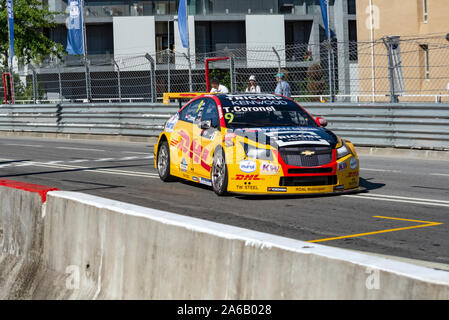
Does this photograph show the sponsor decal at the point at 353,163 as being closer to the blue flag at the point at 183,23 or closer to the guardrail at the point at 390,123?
the guardrail at the point at 390,123

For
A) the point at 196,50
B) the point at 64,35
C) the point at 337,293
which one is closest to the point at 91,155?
the point at 337,293

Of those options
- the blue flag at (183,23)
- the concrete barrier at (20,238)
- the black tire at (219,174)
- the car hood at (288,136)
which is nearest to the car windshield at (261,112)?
the car hood at (288,136)

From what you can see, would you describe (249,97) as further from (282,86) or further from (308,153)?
(282,86)

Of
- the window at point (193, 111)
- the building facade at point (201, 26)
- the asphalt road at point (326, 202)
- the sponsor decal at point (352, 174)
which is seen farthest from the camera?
the building facade at point (201, 26)

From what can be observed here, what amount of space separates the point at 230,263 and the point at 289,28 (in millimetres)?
55049

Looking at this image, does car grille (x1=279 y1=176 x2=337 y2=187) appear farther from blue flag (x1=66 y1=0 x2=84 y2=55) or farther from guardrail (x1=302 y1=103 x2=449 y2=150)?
blue flag (x1=66 y1=0 x2=84 y2=55)

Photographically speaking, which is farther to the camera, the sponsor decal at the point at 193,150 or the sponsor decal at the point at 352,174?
the sponsor decal at the point at 193,150

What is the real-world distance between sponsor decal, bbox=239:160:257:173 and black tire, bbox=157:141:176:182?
2.64 metres

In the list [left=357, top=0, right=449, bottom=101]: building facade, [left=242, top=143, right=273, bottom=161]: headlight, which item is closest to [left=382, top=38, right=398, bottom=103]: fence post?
[left=242, top=143, right=273, bottom=161]: headlight

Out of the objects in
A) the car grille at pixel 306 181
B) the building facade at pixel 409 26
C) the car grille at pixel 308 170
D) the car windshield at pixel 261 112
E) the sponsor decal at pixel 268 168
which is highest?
the building facade at pixel 409 26

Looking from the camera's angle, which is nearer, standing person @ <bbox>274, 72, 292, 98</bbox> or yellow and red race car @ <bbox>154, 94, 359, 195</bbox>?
yellow and red race car @ <bbox>154, 94, 359, 195</bbox>

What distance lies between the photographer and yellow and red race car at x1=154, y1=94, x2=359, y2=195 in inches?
413

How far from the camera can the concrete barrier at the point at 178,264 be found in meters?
3.74

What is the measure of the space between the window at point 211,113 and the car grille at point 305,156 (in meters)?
1.54
